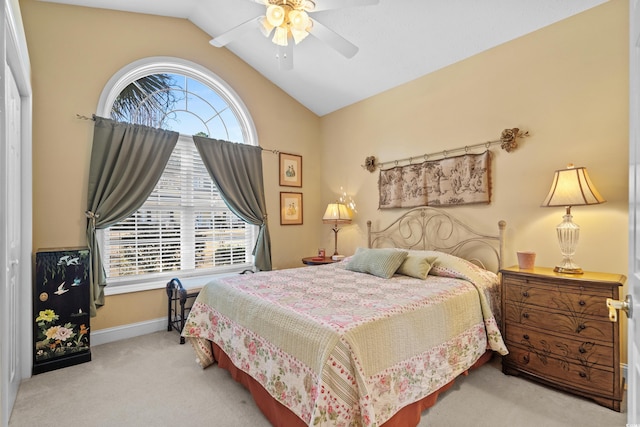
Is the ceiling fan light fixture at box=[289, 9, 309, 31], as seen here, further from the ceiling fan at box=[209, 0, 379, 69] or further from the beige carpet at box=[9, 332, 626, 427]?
the beige carpet at box=[9, 332, 626, 427]

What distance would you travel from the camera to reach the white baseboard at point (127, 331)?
3.20 meters

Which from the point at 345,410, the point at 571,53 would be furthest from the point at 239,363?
the point at 571,53

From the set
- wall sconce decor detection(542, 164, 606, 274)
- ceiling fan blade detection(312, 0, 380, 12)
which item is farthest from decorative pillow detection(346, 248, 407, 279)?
ceiling fan blade detection(312, 0, 380, 12)

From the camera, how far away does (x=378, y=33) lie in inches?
125

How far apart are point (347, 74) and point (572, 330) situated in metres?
3.31

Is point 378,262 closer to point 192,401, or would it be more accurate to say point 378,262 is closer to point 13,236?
point 192,401

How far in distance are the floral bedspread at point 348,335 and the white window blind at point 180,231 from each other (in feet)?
4.34

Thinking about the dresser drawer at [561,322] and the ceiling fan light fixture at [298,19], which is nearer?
the dresser drawer at [561,322]

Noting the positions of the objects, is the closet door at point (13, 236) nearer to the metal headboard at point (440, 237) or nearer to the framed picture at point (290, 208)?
the framed picture at point (290, 208)

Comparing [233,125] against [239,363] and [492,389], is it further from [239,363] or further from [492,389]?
[492,389]

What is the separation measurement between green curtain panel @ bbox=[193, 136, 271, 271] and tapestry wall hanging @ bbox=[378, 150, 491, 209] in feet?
5.16

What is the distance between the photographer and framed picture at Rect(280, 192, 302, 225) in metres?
4.57

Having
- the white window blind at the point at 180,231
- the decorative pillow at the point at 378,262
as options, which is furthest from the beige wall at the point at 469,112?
the decorative pillow at the point at 378,262

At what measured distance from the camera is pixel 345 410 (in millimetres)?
1507
